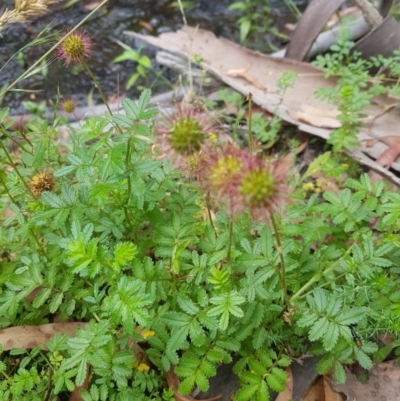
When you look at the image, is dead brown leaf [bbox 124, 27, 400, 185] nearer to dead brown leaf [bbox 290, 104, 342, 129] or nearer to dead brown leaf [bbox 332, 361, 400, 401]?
dead brown leaf [bbox 290, 104, 342, 129]

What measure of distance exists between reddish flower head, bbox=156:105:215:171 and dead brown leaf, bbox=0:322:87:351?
99 centimetres

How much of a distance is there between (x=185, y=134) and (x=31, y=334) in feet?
3.82

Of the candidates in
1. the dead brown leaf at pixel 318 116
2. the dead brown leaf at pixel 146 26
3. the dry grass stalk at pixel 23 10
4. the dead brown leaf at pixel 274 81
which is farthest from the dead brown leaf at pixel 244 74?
the dry grass stalk at pixel 23 10

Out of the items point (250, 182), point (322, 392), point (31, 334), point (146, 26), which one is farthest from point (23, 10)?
point (146, 26)

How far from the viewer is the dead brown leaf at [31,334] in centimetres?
186

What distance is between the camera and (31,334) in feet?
6.24

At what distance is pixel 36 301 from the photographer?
168 cm

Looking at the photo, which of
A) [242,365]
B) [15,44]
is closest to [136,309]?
[242,365]

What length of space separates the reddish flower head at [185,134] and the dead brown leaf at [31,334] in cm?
99

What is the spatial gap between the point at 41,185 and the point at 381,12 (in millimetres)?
2626

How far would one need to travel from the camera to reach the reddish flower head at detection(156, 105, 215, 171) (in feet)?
4.18

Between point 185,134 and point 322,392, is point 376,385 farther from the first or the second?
point 185,134

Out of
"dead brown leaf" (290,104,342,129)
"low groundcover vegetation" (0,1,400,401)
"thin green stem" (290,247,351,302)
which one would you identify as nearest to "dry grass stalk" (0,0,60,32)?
"low groundcover vegetation" (0,1,400,401)

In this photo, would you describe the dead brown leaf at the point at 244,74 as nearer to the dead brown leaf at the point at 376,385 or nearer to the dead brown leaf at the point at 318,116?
the dead brown leaf at the point at 318,116
